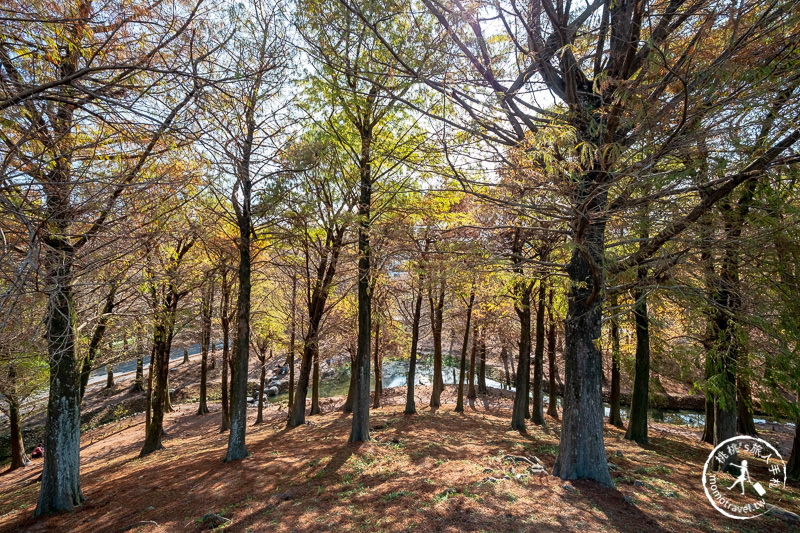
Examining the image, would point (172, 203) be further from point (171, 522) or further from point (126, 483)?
point (126, 483)

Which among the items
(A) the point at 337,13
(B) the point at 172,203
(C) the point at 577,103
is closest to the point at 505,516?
(C) the point at 577,103

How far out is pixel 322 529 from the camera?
4805 mm

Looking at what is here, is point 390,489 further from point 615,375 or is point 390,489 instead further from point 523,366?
point 615,375

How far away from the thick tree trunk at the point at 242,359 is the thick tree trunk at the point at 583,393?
679 centimetres

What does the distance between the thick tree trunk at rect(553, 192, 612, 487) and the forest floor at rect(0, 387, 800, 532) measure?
37 cm

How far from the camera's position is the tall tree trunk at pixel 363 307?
352 inches

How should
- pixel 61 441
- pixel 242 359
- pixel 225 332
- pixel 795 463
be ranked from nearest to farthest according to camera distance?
1. pixel 61 441
2. pixel 795 463
3. pixel 242 359
4. pixel 225 332

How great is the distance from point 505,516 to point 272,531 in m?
3.17

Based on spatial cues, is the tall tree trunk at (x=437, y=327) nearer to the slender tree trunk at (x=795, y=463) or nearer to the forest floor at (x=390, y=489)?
the forest floor at (x=390, y=489)

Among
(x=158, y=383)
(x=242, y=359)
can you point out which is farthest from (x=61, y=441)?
(x=158, y=383)

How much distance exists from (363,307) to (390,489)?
4.33 m

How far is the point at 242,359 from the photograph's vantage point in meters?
8.69

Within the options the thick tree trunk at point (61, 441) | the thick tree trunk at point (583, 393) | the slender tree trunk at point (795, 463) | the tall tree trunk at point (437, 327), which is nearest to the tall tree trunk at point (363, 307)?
the thick tree trunk at point (583, 393)

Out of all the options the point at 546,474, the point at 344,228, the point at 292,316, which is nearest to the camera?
the point at 546,474
